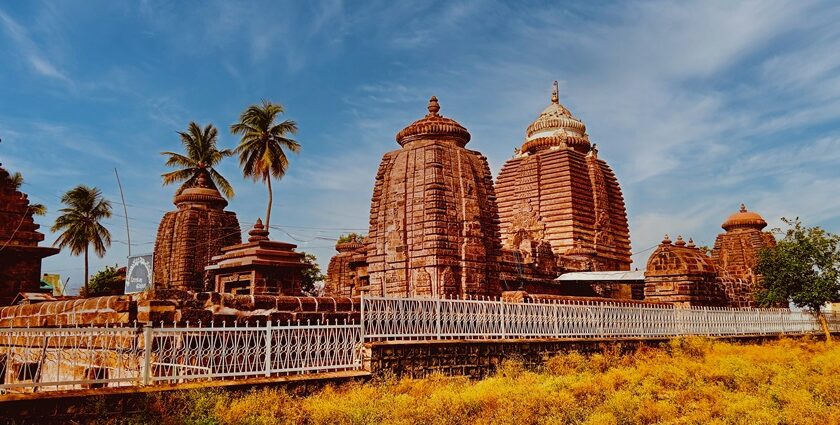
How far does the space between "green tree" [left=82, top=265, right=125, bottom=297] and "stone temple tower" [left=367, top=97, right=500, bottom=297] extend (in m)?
20.6

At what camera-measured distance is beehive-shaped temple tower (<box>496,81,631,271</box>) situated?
1323 inches

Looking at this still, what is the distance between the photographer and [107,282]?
3512 centimetres

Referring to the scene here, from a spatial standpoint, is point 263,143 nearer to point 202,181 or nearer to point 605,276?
point 202,181

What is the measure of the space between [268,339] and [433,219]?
9.94 meters

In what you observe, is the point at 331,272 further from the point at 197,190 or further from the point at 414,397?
the point at 414,397

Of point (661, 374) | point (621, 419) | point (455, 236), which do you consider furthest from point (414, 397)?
point (455, 236)

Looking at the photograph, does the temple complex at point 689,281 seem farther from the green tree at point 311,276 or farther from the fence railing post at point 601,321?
the green tree at point 311,276

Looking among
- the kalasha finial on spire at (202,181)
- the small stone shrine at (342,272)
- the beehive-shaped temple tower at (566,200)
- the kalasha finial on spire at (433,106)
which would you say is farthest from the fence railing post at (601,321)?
the kalasha finial on spire at (202,181)

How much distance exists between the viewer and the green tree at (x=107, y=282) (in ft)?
111

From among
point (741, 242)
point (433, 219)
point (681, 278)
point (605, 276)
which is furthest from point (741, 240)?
point (433, 219)

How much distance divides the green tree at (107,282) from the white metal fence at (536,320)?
26931mm

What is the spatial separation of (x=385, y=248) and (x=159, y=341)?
11.3 metres

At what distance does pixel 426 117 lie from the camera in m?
20.0

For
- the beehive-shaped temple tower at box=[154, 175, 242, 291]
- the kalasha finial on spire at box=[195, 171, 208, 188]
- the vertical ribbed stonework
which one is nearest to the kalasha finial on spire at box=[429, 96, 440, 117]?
the beehive-shaped temple tower at box=[154, 175, 242, 291]
